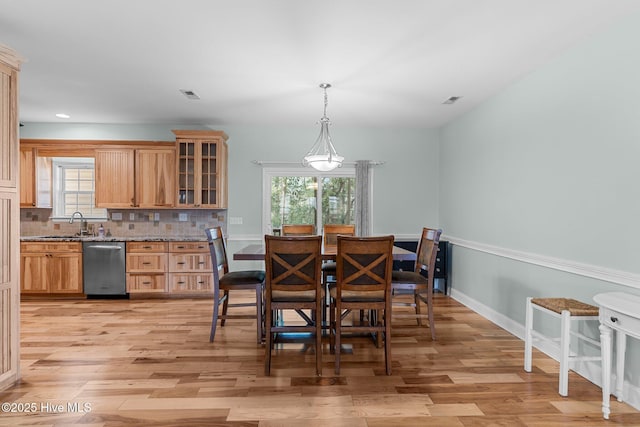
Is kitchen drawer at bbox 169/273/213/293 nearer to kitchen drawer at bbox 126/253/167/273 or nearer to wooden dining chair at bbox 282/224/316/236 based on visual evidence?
kitchen drawer at bbox 126/253/167/273

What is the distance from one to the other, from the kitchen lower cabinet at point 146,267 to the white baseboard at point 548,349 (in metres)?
4.07

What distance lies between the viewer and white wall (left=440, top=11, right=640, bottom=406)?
2408mm

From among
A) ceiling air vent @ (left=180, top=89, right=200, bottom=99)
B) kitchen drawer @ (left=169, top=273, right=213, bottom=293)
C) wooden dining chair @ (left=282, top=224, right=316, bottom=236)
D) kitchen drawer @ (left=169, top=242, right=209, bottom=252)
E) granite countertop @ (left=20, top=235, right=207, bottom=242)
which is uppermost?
ceiling air vent @ (left=180, top=89, right=200, bottom=99)

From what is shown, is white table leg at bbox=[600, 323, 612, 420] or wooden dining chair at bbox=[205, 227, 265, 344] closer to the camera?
white table leg at bbox=[600, 323, 612, 420]

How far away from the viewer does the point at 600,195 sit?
2.60 m

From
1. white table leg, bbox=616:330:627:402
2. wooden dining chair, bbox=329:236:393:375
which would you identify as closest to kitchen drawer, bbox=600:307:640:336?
white table leg, bbox=616:330:627:402

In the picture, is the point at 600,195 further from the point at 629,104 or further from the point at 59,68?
the point at 59,68

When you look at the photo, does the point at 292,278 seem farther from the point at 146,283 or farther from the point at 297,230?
the point at 146,283

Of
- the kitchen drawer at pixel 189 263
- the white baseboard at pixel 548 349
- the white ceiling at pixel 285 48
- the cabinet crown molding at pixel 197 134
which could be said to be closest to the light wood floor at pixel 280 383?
the white baseboard at pixel 548 349

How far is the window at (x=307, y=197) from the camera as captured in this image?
5.74 meters

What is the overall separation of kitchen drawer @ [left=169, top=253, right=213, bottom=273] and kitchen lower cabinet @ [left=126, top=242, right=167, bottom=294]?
4.3 inches

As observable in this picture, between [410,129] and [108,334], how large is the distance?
16.0ft

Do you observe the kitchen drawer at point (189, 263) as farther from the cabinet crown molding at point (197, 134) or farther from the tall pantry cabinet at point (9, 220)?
the tall pantry cabinet at point (9, 220)

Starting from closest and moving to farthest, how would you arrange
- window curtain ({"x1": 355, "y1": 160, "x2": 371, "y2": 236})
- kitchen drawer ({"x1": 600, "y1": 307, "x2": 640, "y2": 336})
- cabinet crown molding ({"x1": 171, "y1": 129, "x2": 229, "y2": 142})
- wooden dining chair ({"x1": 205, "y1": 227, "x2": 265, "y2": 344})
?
1. kitchen drawer ({"x1": 600, "y1": 307, "x2": 640, "y2": 336})
2. wooden dining chair ({"x1": 205, "y1": 227, "x2": 265, "y2": 344})
3. cabinet crown molding ({"x1": 171, "y1": 129, "x2": 229, "y2": 142})
4. window curtain ({"x1": 355, "y1": 160, "x2": 371, "y2": 236})
